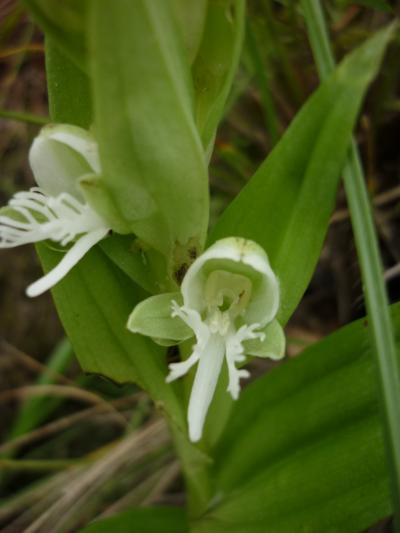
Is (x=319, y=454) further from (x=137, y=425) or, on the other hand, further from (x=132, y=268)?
(x=137, y=425)

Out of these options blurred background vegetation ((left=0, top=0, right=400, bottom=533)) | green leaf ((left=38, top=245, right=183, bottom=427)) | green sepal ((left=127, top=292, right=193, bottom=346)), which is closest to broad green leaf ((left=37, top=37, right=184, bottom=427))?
green leaf ((left=38, top=245, right=183, bottom=427))

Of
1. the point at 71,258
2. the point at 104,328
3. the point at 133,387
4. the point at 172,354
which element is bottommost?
the point at 133,387

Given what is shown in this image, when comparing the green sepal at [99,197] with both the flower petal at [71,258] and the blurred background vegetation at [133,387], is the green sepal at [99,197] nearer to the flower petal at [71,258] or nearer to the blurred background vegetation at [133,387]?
the flower petal at [71,258]

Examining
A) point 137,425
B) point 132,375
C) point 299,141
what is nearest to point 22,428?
point 137,425

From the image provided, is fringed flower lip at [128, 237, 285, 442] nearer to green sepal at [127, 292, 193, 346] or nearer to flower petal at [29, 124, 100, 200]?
green sepal at [127, 292, 193, 346]

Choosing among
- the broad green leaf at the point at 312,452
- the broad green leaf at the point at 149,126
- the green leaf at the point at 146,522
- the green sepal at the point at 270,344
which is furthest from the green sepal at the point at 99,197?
the green leaf at the point at 146,522

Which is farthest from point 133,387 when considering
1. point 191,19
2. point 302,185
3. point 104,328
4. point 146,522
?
point 191,19

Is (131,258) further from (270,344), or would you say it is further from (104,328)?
(270,344)
